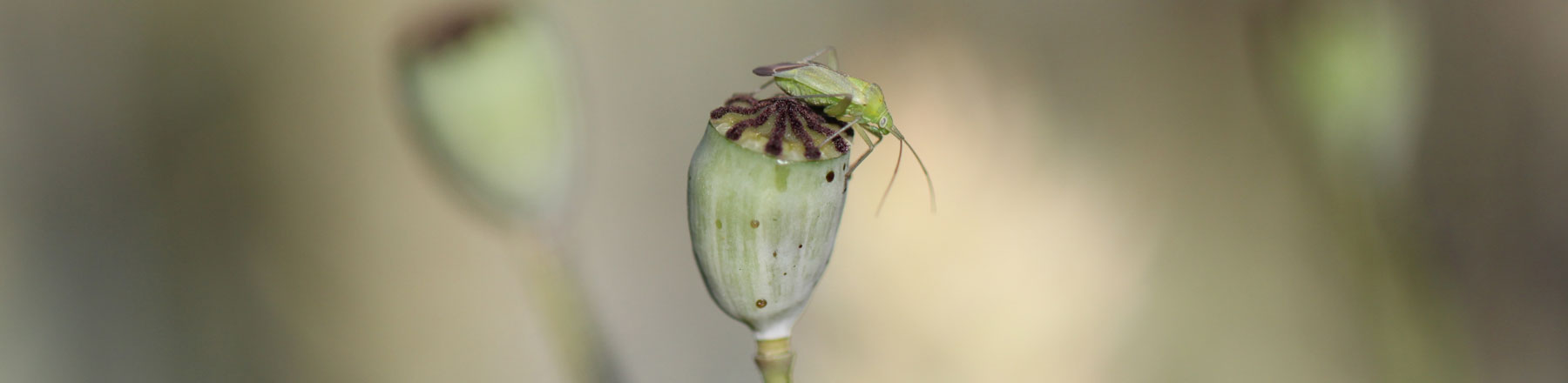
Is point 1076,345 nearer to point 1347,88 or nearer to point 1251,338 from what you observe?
point 1251,338

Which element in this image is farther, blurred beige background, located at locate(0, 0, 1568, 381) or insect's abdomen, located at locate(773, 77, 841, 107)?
blurred beige background, located at locate(0, 0, 1568, 381)

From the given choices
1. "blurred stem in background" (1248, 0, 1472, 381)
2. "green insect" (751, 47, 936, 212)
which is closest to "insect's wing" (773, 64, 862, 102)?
"green insect" (751, 47, 936, 212)

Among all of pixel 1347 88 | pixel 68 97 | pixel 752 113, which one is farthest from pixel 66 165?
pixel 1347 88

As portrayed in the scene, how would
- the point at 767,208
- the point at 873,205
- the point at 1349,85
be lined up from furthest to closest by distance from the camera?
1. the point at 873,205
2. the point at 1349,85
3. the point at 767,208

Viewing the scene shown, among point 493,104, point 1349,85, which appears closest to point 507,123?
point 493,104

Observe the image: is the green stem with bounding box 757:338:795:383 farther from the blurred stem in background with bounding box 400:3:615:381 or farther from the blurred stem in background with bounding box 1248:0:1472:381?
the blurred stem in background with bounding box 1248:0:1472:381

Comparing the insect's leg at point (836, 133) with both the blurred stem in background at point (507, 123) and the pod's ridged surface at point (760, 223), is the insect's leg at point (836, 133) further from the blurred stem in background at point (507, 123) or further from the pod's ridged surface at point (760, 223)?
the blurred stem in background at point (507, 123)

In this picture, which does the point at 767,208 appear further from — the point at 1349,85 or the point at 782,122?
the point at 1349,85

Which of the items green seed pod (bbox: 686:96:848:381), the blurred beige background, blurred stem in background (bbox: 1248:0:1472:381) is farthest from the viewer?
the blurred beige background
